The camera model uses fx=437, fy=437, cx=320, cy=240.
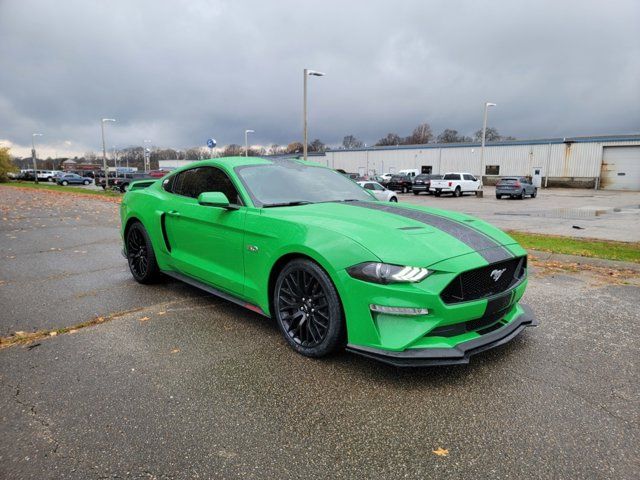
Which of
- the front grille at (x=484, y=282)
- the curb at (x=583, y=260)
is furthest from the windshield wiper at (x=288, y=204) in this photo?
the curb at (x=583, y=260)

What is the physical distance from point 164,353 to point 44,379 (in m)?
0.82

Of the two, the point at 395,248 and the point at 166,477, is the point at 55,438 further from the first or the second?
the point at 395,248

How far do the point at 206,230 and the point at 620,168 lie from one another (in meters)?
51.7

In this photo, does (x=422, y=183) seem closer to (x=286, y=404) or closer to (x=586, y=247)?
(x=586, y=247)

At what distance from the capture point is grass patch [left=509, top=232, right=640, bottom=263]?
26.1 ft

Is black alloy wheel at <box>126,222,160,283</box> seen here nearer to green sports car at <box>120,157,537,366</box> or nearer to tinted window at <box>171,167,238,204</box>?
green sports car at <box>120,157,537,366</box>

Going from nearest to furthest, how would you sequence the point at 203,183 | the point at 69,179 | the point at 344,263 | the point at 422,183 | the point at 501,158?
1. the point at 344,263
2. the point at 203,183
3. the point at 422,183
4. the point at 69,179
5. the point at 501,158

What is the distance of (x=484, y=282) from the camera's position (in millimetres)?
3090

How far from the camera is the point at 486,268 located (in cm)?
308

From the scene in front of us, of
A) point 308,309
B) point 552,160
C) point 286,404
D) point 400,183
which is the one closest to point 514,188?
point 400,183

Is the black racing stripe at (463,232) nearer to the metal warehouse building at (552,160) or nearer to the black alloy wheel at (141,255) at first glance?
the black alloy wheel at (141,255)

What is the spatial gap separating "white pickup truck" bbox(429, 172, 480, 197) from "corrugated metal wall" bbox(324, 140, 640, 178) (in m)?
19.4

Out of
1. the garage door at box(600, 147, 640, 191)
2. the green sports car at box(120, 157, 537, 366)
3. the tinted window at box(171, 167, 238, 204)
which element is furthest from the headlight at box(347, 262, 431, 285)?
the garage door at box(600, 147, 640, 191)

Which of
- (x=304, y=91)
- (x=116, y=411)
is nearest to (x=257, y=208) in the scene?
(x=116, y=411)
